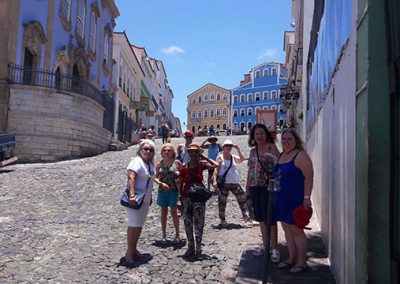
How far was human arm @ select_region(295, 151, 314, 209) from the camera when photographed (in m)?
4.57

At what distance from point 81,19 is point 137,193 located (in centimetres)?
2378

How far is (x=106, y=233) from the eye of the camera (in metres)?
7.05

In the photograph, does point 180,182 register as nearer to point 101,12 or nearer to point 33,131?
point 33,131

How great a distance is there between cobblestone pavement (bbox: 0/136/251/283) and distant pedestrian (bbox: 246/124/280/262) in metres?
0.65

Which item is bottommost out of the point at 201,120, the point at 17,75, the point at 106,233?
the point at 106,233

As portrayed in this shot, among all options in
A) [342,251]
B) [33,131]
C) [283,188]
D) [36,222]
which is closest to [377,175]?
[342,251]

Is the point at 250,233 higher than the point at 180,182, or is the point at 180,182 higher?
the point at 180,182

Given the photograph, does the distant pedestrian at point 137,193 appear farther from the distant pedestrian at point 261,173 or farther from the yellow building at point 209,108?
the yellow building at point 209,108

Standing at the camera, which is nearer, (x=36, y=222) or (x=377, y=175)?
(x=377, y=175)

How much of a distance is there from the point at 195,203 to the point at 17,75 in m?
14.4

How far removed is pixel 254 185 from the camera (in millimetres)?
5465

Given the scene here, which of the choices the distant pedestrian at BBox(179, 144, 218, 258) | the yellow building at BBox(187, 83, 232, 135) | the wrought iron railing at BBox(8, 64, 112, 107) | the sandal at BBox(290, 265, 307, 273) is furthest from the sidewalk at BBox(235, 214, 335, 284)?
the yellow building at BBox(187, 83, 232, 135)

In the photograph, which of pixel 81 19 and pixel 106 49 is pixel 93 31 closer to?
pixel 81 19

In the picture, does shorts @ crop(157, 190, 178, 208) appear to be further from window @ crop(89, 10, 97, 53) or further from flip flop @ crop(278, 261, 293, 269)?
window @ crop(89, 10, 97, 53)
